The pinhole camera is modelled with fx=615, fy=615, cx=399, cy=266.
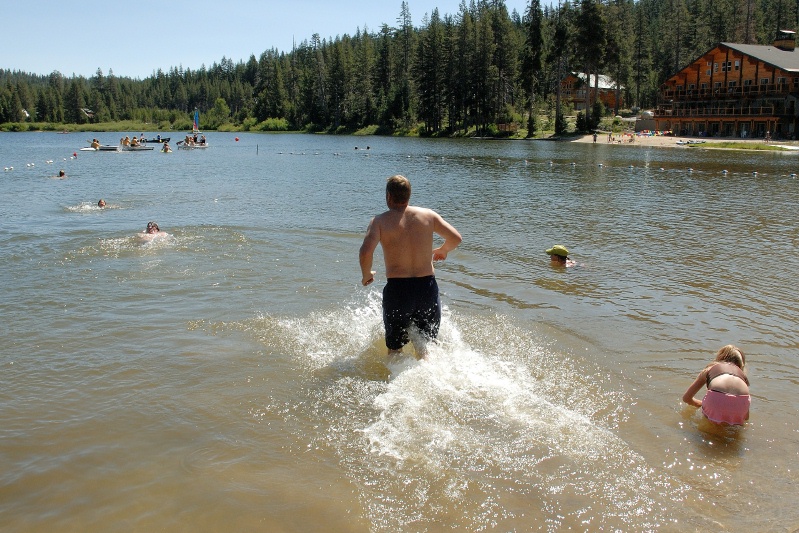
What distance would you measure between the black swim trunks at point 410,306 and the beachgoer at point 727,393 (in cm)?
307

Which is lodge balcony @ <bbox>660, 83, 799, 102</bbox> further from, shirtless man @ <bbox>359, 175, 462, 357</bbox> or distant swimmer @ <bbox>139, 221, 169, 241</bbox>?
shirtless man @ <bbox>359, 175, 462, 357</bbox>

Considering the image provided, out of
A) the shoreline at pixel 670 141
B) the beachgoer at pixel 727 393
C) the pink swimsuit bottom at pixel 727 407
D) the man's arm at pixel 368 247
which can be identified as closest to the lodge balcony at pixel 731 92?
the shoreline at pixel 670 141

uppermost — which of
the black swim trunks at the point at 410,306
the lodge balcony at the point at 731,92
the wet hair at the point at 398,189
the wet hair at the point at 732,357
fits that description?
the lodge balcony at the point at 731,92

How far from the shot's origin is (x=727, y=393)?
6.50 m

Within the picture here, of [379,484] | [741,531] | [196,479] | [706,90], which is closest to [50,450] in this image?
[196,479]

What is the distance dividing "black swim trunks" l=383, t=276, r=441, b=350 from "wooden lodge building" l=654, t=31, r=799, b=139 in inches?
2749

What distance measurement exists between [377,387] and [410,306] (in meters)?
1.07

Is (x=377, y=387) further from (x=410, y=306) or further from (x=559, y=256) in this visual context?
(x=559, y=256)

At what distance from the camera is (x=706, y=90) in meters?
77.1

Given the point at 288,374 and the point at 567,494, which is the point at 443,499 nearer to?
the point at 567,494

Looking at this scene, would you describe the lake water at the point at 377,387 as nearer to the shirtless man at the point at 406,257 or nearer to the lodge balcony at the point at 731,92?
the shirtless man at the point at 406,257

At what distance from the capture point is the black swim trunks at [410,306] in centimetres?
718

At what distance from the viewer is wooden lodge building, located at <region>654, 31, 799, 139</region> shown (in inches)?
2657

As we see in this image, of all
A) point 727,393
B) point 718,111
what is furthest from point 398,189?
point 718,111
